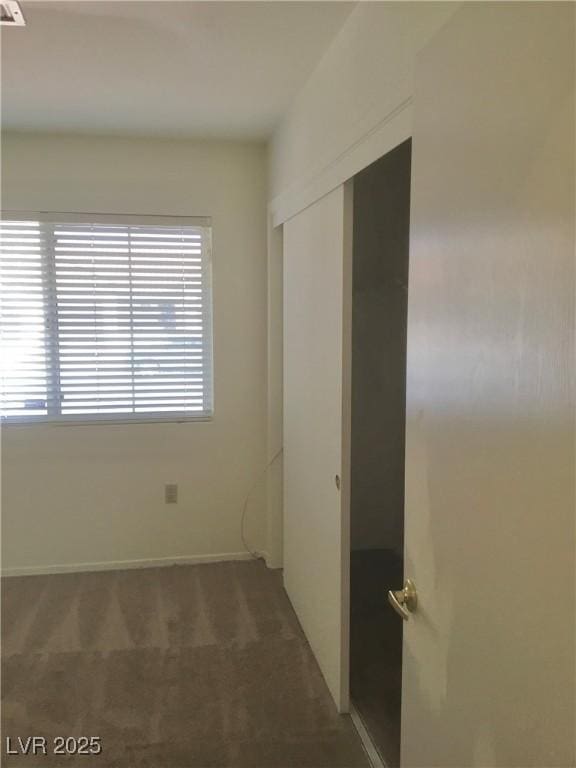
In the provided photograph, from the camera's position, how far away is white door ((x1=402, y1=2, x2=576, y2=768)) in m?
0.82

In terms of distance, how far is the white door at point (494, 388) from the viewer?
0.82 m

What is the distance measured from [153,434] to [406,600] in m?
2.57

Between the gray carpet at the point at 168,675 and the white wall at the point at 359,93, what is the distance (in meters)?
2.01

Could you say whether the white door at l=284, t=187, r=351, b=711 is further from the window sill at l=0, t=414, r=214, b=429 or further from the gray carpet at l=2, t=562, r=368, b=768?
the window sill at l=0, t=414, r=214, b=429

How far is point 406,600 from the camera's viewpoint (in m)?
1.36

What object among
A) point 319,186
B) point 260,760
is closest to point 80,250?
point 319,186

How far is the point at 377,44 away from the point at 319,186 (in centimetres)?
72

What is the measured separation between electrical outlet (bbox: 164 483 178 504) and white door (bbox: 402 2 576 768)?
2.58 metres

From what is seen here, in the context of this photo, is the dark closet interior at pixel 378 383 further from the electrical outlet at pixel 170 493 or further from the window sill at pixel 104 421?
the electrical outlet at pixel 170 493

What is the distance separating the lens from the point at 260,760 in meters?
2.11

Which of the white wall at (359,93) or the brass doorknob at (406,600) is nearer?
the brass doorknob at (406,600)

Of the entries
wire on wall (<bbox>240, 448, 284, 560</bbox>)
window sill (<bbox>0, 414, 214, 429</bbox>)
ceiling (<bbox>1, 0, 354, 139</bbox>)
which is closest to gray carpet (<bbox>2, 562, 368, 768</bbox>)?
wire on wall (<bbox>240, 448, 284, 560</bbox>)

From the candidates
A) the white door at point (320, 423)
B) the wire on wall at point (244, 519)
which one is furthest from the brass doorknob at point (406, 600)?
the wire on wall at point (244, 519)

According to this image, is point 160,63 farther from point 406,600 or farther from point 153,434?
point 406,600
